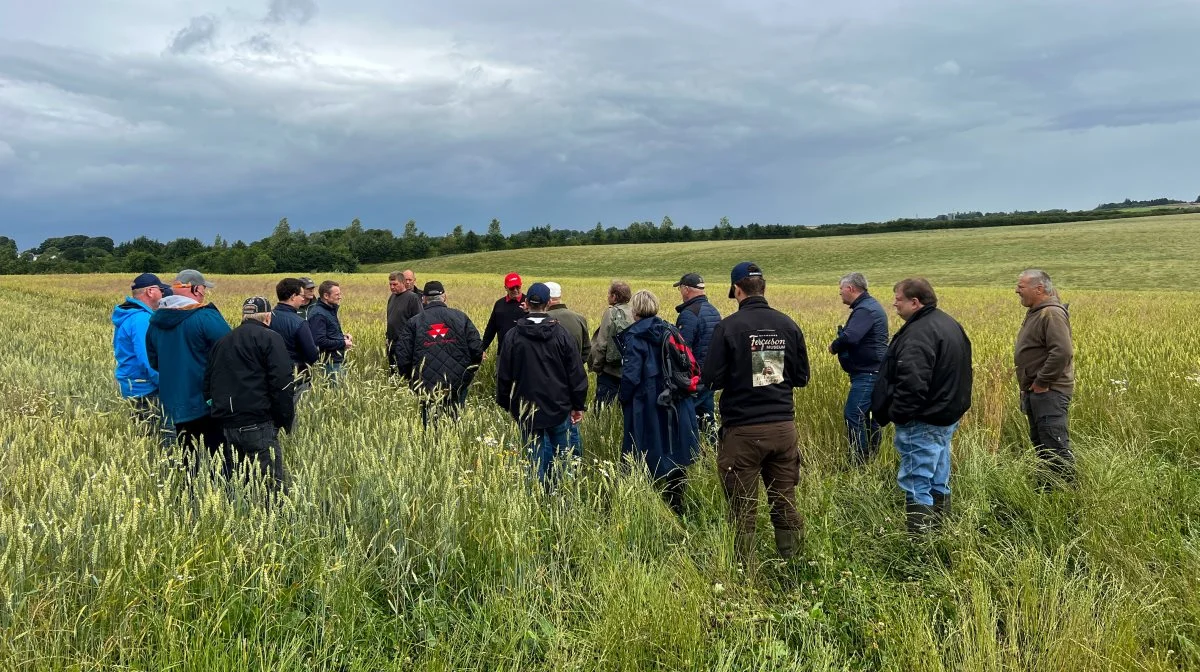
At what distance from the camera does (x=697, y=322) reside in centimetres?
606

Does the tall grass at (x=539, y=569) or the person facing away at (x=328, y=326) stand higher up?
the person facing away at (x=328, y=326)

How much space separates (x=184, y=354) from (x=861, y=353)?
564 centimetres

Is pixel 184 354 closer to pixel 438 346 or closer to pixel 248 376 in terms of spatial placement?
pixel 248 376

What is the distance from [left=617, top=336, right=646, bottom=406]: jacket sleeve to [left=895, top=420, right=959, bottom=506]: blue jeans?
1896 mm

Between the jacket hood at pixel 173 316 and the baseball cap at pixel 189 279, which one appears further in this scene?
the baseball cap at pixel 189 279

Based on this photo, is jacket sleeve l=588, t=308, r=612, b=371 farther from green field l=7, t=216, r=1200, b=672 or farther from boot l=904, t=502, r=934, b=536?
boot l=904, t=502, r=934, b=536

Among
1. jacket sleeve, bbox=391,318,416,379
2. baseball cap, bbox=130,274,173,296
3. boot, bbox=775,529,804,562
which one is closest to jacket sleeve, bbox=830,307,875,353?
boot, bbox=775,529,804,562

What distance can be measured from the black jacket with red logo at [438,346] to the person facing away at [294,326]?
926 mm

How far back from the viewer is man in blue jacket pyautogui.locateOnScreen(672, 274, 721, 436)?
6.04m

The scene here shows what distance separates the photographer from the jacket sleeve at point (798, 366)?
14.1ft

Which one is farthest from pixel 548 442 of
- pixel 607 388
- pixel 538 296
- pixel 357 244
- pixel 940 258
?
pixel 357 244

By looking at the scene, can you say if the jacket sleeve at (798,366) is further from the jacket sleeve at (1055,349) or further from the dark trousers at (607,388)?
the dark trousers at (607,388)

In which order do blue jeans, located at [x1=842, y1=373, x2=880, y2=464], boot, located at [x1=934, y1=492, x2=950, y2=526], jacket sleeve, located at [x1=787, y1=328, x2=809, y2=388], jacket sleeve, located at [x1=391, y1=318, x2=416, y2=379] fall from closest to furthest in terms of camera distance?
jacket sleeve, located at [x1=787, y1=328, x2=809, y2=388], boot, located at [x1=934, y1=492, x2=950, y2=526], blue jeans, located at [x1=842, y1=373, x2=880, y2=464], jacket sleeve, located at [x1=391, y1=318, x2=416, y2=379]

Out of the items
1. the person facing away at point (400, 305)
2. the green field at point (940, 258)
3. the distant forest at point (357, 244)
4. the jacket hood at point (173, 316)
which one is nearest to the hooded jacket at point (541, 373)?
the jacket hood at point (173, 316)
